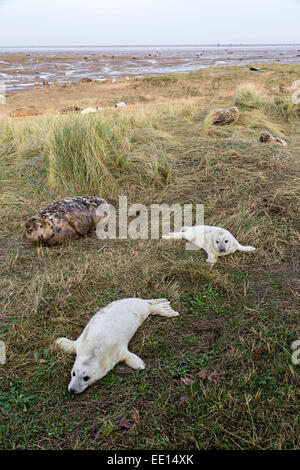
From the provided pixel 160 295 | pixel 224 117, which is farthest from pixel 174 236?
pixel 224 117

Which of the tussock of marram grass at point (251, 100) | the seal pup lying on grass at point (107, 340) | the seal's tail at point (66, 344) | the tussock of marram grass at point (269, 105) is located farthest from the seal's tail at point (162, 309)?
the tussock of marram grass at point (251, 100)

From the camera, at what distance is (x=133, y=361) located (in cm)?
261

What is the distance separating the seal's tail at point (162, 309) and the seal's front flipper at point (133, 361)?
0.50 m

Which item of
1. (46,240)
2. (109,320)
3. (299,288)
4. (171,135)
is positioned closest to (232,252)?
(299,288)

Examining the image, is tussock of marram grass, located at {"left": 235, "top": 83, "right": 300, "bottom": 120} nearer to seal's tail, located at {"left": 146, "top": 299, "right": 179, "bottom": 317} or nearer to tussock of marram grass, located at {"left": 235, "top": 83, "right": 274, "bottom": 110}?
tussock of marram grass, located at {"left": 235, "top": 83, "right": 274, "bottom": 110}

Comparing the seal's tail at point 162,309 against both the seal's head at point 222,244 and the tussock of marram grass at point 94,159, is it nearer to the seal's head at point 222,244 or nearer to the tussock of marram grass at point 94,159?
the seal's head at point 222,244

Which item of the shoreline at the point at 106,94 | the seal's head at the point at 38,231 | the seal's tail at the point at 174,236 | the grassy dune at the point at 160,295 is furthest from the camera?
the shoreline at the point at 106,94

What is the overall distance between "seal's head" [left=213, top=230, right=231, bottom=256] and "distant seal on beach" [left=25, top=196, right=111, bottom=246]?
1.55 metres

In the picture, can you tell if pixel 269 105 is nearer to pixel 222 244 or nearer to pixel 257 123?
pixel 257 123

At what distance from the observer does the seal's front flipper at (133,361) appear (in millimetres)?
2582

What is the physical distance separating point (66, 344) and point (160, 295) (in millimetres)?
965

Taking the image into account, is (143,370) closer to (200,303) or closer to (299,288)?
(200,303)

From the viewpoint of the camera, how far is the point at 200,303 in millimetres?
3180

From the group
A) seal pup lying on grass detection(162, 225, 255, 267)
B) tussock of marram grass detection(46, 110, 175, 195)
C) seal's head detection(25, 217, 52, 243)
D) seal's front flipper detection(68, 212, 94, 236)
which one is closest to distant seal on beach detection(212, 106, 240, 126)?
tussock of marram grass detection(46, 110, 175, 195)
